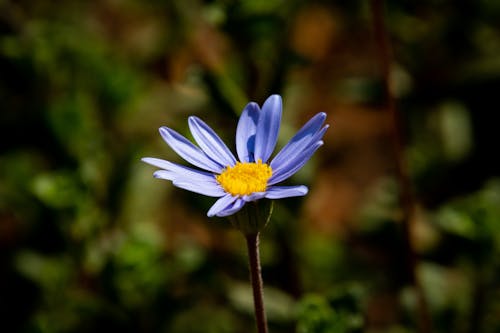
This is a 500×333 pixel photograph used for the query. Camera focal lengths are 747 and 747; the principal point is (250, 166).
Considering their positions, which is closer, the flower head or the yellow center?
the flower head

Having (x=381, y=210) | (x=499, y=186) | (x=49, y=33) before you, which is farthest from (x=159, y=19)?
(x=499, y=186)

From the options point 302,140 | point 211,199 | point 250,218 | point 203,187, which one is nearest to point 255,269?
point 250,218

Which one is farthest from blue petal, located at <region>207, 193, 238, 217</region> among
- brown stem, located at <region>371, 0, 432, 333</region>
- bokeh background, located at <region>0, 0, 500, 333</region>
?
brown stem, located at <region>371, 0, 432, 333</region>

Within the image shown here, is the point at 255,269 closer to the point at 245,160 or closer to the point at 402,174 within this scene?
the point at 245,160

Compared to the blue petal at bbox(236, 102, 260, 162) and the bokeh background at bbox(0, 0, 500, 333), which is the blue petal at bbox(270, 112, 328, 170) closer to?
the blue petal at bbox(236, 102, 260, 162)

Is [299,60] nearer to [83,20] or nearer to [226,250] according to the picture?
[226,250]
